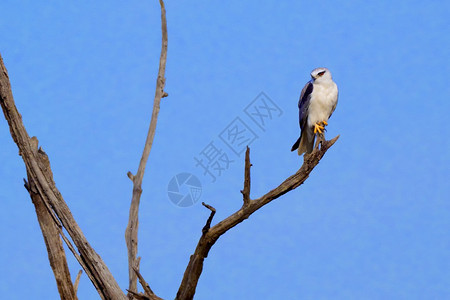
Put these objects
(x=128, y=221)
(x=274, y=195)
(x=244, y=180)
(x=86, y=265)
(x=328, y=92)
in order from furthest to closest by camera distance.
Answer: (x=328, y=92) < (x=128, y=221) < (x=86, y=265) < (x=274, y=195) < (x=244, y=180)

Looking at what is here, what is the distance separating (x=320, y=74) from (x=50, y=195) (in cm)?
292

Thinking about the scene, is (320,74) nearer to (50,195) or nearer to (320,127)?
(320,127)

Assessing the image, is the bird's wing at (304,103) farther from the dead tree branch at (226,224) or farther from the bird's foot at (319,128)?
the dead tree branch at (226,224)

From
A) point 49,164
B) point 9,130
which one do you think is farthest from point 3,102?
point 49,164

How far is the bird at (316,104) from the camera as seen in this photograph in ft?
19.0

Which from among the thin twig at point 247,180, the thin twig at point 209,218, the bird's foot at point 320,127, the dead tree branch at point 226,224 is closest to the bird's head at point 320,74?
the bird's foot at point 320,127

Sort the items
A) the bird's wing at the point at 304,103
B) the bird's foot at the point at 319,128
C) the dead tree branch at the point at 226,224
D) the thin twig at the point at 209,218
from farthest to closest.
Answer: the bird's wing at the point at 304,103 < the bird's foot at the point at 319,128 < the dead tree branch at the point at 226,224 < the thin twig at the point at 209,218

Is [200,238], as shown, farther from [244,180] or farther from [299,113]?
[299,113]

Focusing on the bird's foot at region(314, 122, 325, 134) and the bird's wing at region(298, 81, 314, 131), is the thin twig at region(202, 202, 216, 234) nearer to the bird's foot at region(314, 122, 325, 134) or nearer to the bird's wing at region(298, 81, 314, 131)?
the bird's foot at region(314, 122, 325, 134)

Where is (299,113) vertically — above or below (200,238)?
above

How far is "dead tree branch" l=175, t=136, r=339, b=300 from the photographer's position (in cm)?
411

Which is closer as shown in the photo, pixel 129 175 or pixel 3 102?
pixel 3 102

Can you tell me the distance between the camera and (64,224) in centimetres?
462

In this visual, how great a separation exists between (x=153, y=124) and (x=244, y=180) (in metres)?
1.77
